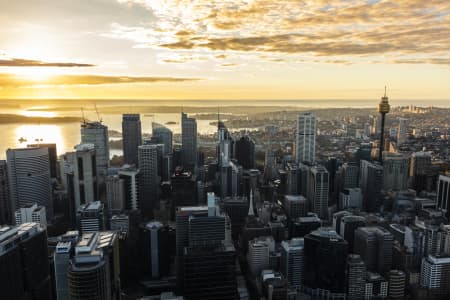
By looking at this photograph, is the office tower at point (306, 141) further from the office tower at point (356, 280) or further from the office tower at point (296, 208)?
the office tower at point (356, 280)

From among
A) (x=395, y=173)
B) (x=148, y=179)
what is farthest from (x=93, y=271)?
(x=395, y=173)

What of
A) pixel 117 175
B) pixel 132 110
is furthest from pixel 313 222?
pixel 132 110

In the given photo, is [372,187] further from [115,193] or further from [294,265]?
[115,193]

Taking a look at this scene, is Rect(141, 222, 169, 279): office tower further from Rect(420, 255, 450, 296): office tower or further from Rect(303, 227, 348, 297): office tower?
Rect(420, 255, 450, 296): office tower

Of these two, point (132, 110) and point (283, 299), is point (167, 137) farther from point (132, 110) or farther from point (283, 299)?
point (283, 299)

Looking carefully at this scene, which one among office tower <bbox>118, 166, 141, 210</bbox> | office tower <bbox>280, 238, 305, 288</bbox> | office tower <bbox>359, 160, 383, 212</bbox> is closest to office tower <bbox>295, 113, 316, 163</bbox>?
office tower <bbox>359, 160, 383, 212</bbox>

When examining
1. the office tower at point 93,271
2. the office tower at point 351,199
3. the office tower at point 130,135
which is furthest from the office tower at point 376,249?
the office tower at point 130,135
